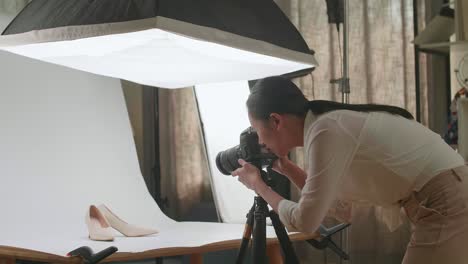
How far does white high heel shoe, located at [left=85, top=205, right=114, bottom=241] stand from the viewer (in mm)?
2096

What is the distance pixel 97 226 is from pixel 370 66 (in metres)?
1.65

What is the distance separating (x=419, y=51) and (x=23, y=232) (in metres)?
2.02

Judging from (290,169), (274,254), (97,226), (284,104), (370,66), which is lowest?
(274,254)

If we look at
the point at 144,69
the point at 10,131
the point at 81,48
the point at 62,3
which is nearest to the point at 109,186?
the point at 10,131

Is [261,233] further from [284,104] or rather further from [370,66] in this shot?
[370,66]

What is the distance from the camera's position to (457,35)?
2512 millimetres

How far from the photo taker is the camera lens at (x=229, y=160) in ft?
5.81

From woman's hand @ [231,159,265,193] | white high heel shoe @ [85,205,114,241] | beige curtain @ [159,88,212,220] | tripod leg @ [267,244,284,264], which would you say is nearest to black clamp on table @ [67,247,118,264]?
woman's hand @ [231,159,265,193]

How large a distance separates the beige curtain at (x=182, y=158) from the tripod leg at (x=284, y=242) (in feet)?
5.18

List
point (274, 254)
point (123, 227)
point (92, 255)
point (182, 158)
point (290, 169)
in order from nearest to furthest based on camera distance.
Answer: point (92, 255) → point (290, 169) → point (274, 254) → point (123, 227) → point (182, 158)

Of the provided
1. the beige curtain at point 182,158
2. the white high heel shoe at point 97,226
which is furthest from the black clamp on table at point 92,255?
the beige curtain at point 182,158

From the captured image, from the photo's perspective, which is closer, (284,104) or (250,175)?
(284,104)

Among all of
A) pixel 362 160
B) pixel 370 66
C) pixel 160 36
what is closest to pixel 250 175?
pixel 362 160

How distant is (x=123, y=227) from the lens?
2217 millimetres
